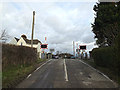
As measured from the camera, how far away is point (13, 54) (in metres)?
12.7

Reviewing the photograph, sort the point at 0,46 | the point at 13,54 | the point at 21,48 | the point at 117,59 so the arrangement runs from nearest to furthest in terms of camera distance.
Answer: the point at 117,59, the point at 0,46, the point at 13,54, the point at 21,48

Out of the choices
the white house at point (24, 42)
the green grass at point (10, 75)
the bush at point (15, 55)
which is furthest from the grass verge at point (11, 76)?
the white house at point (24, 42)

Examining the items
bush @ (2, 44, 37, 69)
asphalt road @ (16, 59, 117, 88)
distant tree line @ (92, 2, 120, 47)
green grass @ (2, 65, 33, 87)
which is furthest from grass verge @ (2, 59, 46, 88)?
distant tree line @ (92, 2, 120, 47)

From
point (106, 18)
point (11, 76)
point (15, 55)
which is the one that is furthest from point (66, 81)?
point (106, 18)

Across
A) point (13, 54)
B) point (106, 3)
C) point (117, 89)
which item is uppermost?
point (106, 3)

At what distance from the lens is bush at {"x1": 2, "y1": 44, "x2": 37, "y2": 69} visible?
1097 cm

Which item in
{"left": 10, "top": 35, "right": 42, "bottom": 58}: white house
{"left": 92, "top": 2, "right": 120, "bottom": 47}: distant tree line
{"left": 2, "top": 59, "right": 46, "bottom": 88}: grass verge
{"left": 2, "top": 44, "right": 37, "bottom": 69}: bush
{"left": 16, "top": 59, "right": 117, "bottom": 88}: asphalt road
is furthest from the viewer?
{"left": 10, "top": 35, "right": 42, "bottom": 58}: white house

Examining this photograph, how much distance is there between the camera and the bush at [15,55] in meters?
11.0

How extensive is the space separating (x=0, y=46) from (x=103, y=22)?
1620cm

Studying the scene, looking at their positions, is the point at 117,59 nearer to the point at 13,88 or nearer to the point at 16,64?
the point at 13,88

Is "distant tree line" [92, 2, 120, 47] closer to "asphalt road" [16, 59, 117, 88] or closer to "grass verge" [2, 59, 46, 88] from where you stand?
"asphalt road" [16, 59, 117, 88]

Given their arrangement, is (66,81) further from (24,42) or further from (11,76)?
(24,42)

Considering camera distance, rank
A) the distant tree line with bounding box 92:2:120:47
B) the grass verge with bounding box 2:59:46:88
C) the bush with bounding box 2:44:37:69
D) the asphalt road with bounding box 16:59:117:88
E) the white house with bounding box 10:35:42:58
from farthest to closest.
→ the white house with bounding box 10:35:42:58 → the distant tree line with bounding box 92:2:120:47 → the bush with bounding box 2:44:37:69 → the asphalt road with bounding box 16:59:117:88 → the grass verge with bounding box 2:59:46:88

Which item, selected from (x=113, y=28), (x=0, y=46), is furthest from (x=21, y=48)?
(x=113, y=28)
